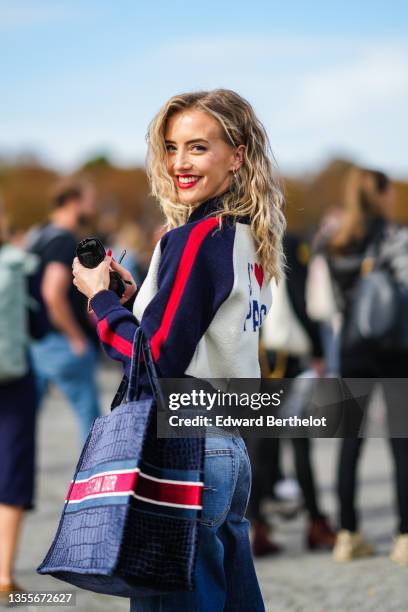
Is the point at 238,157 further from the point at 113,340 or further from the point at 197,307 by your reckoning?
the point at 113,340

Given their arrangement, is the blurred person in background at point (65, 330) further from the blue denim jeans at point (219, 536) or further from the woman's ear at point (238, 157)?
the blue denim jeans at point (219, 536)

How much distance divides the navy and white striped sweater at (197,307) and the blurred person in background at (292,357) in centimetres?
308

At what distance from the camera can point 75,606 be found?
4441 millimetres

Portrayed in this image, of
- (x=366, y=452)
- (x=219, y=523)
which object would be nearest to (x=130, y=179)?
(x=366, y=452)

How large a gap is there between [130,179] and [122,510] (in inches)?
3733

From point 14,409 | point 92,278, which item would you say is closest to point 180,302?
point 92,278

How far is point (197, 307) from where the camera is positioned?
247 cm

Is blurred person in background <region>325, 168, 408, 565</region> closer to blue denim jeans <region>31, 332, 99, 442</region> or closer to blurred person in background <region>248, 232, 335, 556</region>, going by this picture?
blurred person in background <region>248, 232, 335, 556</region>

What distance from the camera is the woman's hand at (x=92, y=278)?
2.64m

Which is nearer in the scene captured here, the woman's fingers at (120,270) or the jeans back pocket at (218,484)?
the jeans back pocket at (218,484)

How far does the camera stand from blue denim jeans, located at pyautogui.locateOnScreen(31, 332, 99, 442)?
6.57 metres

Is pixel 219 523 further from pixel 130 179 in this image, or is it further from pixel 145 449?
pixel 130 179

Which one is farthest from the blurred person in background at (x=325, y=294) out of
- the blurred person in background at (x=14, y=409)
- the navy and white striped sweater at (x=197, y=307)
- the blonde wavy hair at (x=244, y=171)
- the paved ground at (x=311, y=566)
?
the navy and white striped sweater at (x=197, y=307)

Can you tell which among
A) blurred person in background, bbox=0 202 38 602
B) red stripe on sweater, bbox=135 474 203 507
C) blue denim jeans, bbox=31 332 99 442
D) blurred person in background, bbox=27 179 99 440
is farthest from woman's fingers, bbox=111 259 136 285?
blue denim jeans, bbox=31 332 99 442
